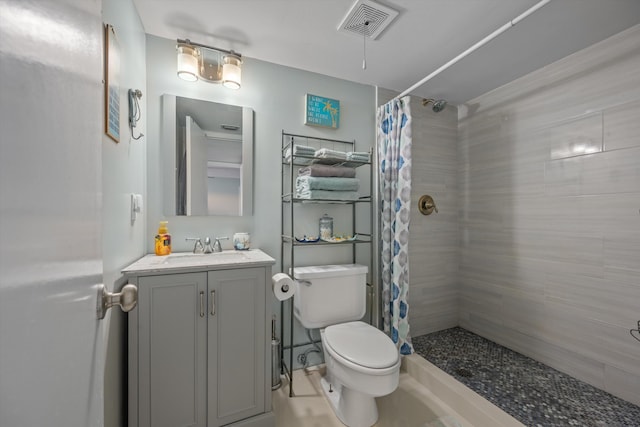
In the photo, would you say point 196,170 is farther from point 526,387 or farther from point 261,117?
point 526,387

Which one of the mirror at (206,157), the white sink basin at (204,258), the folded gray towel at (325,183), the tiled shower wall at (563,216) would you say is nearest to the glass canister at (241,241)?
the white sink basin at (204,258)

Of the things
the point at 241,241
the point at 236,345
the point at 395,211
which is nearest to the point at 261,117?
the point at 241,241

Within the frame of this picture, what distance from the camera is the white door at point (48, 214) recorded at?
0.27 m

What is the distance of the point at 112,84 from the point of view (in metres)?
1.05

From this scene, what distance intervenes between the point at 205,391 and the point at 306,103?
76.0 inches

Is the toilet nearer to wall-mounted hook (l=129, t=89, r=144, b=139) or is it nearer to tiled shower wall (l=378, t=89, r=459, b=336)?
tiled shower wall (l=378, t=89, r=459, b=336)

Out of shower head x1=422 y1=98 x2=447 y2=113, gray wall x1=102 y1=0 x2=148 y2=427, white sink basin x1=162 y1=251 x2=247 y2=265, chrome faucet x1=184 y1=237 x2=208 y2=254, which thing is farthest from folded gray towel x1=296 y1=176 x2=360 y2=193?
shower head x1=422 y1=98 x2=447 y2=113

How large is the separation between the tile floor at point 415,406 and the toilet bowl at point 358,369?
0.29ft

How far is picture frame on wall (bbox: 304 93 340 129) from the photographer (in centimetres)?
201

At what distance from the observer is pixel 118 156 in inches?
46.0

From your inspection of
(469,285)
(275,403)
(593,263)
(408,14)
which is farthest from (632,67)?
(275,403)

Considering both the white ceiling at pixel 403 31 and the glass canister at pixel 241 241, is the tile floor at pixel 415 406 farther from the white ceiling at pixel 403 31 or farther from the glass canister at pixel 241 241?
the white ceiling at pixel 403 31

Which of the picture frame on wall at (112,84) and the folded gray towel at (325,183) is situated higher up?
the picture frame on wall at (112,84)

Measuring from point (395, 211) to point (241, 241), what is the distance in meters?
1.17
